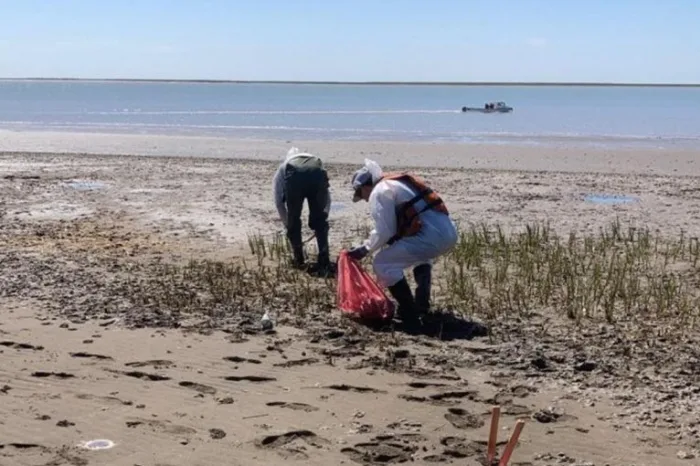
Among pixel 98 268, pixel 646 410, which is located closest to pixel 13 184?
pixel 98 268

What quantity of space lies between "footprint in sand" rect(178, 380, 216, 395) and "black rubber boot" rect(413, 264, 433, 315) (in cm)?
243

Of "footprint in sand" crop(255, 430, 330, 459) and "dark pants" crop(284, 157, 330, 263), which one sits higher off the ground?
"dark pants" crop(284, 157, 330, 263)

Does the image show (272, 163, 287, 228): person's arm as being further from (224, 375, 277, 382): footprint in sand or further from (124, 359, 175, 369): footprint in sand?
(224, 375, 277, 382): footprint in sand

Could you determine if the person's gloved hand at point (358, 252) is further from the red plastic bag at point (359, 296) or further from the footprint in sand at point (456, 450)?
the footprint in sand at point (456, 450)

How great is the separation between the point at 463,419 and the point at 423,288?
256 centimetres

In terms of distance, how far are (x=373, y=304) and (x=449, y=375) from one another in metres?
1.54

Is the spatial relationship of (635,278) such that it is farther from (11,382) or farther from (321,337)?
(11,382)

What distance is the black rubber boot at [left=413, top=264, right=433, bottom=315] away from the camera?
26.6 ft

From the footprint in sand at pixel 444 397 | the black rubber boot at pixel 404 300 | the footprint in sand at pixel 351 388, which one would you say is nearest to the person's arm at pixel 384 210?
the black rubber boot at pixel 404 300

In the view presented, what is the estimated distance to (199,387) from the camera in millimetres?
6172

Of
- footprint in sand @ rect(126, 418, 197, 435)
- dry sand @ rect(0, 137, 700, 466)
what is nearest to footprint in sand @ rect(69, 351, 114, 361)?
dry sand @ rect(0, 137, 700, 466)

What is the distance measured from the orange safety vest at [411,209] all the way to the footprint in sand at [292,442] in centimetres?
290

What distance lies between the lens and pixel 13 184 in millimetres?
18828

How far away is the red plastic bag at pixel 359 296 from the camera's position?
7.87m
